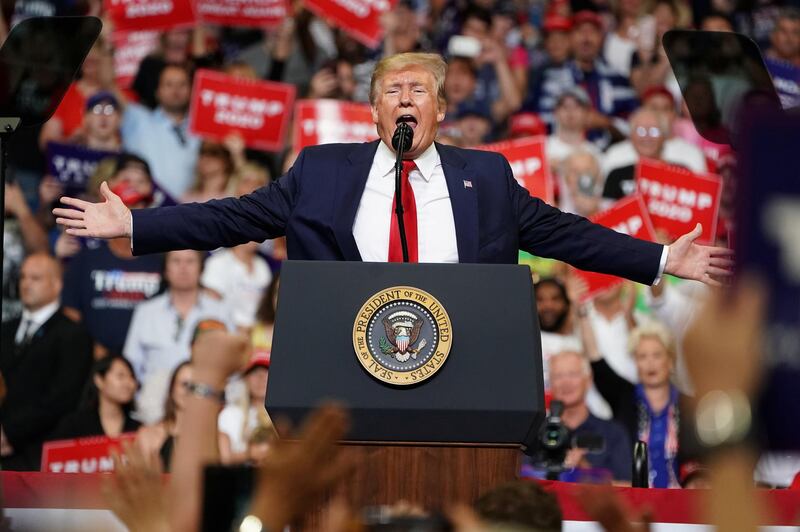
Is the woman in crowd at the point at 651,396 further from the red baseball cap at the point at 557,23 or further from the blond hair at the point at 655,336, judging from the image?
the red baseball cap at the point at 557,23

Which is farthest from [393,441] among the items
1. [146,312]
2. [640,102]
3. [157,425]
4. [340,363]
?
[640,102]

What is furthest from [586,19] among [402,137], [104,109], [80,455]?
[402,137]

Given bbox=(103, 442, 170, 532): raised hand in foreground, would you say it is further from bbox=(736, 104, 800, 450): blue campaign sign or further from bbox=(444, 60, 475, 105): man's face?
bbox=(444, 60, 475, 105): man's face

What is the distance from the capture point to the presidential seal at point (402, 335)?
3.21 meters

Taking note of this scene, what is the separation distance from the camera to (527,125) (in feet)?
27.7

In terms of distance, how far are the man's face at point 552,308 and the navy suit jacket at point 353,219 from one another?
295 cm

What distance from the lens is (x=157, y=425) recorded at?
6625 mm

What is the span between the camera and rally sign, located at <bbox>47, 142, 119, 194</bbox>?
806cm

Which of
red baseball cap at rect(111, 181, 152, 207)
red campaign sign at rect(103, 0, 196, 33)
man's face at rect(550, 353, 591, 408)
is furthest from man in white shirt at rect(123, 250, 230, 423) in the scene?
red campaign sign at rect(103, 0, 196, 33)

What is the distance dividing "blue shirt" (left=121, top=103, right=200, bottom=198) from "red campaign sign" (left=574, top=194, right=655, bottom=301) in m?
2.53

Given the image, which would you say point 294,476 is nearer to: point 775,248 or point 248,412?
point 775,248

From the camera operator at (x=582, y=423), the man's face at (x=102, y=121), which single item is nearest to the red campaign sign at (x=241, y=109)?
the man's face at (x=102, y=121)

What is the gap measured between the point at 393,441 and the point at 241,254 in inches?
178

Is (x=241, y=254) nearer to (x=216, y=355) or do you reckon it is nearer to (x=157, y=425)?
(x=157, y=425)
